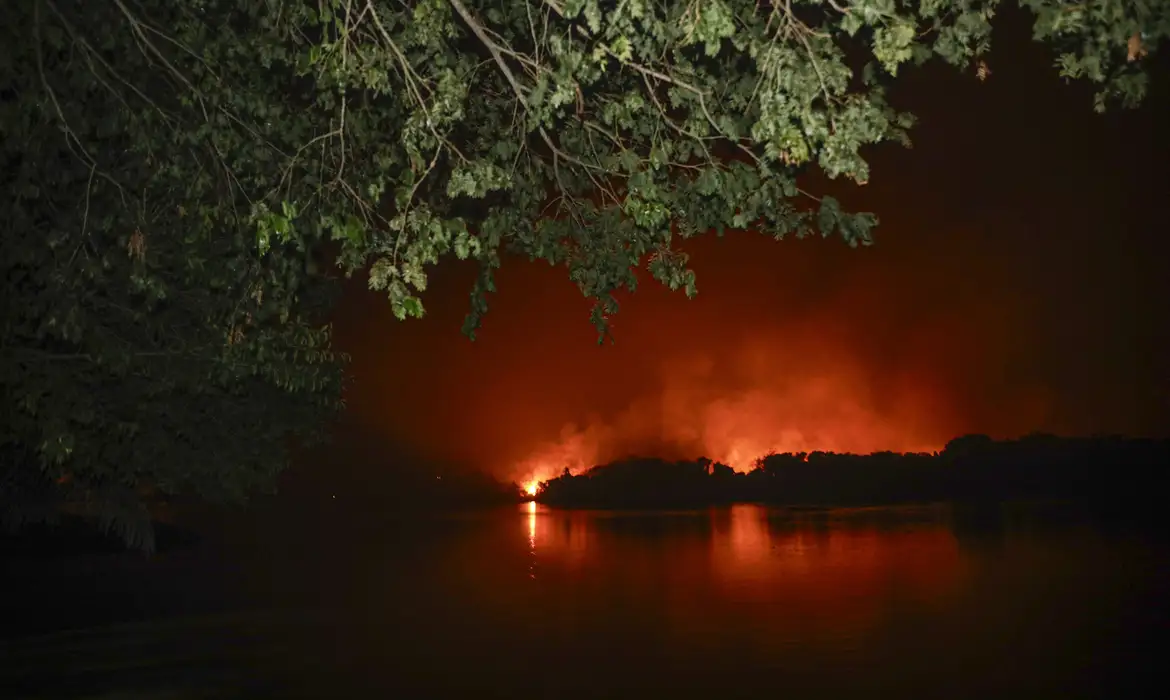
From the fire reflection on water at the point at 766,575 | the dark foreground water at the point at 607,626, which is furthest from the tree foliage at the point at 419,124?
the fire reflection on water at the point at 766,575

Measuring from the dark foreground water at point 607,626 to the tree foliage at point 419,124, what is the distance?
1660 centimetres

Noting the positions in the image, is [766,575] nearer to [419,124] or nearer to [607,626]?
[607,626]

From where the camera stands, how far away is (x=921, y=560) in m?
70.7

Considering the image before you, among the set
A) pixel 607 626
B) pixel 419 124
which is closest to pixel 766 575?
pixel 607 626

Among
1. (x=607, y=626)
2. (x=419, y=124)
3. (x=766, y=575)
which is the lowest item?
(x=607, y=626)

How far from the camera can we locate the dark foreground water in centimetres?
2961

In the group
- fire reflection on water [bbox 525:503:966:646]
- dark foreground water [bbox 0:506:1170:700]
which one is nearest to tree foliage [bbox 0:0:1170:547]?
dark foreground water [bbox 0:506:1170:700]

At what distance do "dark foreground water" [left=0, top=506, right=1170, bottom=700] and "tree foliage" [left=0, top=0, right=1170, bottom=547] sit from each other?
54.5ft

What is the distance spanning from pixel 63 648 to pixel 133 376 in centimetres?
1761

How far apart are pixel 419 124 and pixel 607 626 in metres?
32.7

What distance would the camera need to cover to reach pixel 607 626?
4119 cm

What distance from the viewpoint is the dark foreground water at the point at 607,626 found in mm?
29609

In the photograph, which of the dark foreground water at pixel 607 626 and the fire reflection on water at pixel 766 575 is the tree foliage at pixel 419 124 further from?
the fire reflection on water at pixel 766 575

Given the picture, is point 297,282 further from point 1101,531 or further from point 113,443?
point 1101,531
